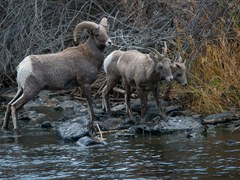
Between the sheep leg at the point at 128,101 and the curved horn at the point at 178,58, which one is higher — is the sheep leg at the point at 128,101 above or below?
below

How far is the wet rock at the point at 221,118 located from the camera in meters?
11.0

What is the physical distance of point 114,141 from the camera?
10172 millimetres

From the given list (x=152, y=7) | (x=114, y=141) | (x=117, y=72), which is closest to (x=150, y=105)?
(x=117, y=72)

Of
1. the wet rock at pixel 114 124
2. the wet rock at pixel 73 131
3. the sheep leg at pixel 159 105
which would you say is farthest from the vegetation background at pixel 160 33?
the wet rock at pixel 73 131

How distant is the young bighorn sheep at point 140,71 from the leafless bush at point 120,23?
1261 mm

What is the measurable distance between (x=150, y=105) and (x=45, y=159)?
4124 mm

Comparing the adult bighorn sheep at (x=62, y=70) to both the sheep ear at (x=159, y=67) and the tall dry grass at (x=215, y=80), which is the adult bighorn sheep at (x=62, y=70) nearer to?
the sheep ear at (x=159, y=67)

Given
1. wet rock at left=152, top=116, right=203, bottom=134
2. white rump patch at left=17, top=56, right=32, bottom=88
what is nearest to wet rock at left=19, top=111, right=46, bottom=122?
white rump patch at left=17, top=56, right=32, bottom=88

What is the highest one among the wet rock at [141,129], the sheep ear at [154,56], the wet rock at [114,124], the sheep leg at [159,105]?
the sheep ear at [154,56]

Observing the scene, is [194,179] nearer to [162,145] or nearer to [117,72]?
[162,145]

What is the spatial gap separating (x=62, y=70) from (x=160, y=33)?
2792 mm

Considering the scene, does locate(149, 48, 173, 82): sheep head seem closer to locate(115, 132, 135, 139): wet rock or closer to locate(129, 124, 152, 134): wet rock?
locate(129, 124, 152, 134): wet rock

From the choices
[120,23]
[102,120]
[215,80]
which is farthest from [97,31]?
[120,23]

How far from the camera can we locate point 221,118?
1105 cm
